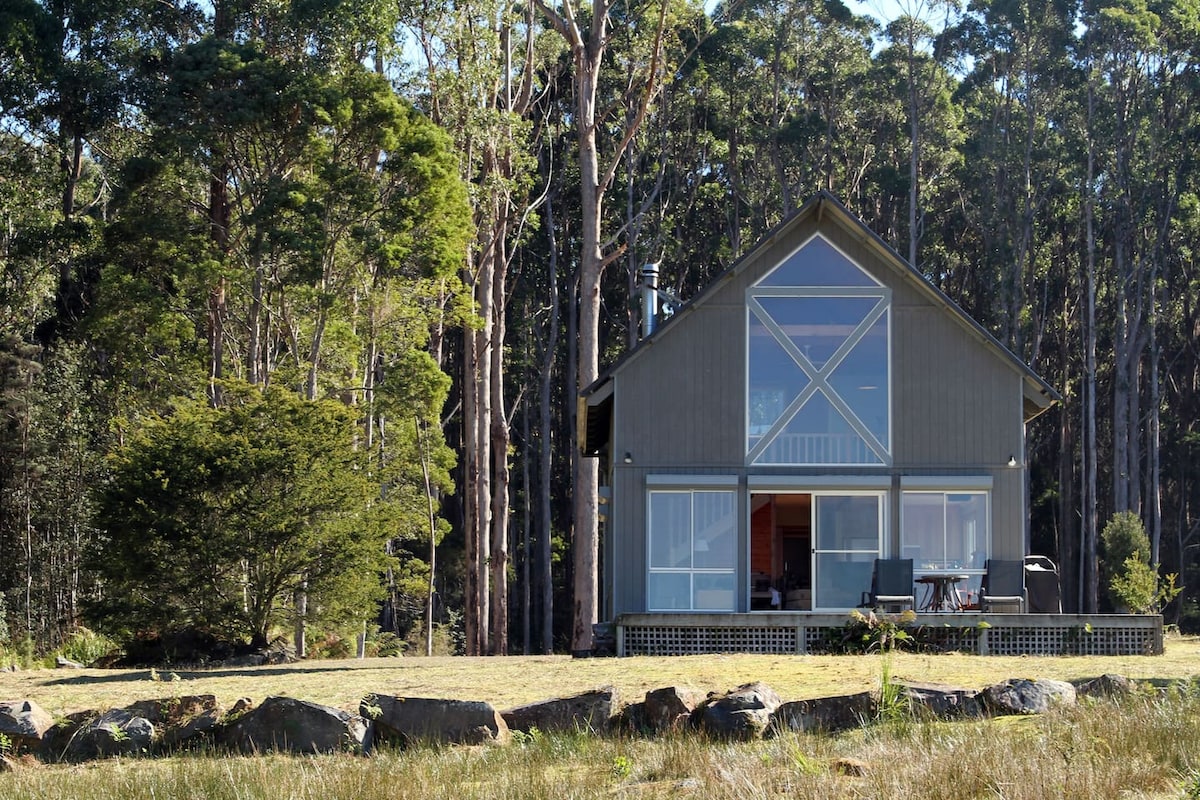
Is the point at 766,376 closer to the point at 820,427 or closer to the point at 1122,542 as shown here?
the point at 820,427

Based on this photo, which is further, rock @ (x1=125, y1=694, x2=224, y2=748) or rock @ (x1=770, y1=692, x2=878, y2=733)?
rock @ (x1=125, y1=694, x2=224, y2=748)

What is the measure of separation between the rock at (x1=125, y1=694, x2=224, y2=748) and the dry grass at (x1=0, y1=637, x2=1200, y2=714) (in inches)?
31.7

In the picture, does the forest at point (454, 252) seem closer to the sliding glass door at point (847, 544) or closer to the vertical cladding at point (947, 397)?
the sliding glass door at point (847, 544)

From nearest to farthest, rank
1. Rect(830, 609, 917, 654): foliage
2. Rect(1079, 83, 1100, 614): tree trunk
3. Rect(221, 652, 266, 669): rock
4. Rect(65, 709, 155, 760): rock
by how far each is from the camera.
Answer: Rect(65, 709, 155, 760): rock → Rect(830, 609, 917, 654): foliage → Rect(221, 652, 266, 669): rock → Rect(1079, 83, 1100, 614): tree trunk

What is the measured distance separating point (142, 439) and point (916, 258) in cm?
3564

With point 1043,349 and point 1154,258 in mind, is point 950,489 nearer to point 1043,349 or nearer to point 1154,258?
point 1154,258

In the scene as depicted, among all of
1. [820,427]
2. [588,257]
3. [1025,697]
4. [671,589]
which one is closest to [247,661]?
[671,589]

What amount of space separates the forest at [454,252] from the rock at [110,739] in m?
7.34

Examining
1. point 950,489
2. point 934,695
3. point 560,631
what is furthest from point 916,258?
point 934,695

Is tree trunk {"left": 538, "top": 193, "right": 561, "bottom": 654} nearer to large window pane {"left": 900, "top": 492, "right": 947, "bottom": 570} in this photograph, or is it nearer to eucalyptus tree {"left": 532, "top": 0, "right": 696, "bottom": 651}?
eucalyptus tree {"left": 532, "top": 0, "right": 696, "bottom": 651}

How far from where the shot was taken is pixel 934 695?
1320 cm

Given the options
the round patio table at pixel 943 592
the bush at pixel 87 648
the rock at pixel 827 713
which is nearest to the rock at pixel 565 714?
the rock at pixel 827 713

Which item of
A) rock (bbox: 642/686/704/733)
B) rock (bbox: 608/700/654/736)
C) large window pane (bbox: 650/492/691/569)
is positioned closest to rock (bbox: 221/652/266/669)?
large window pane (bbox: 650/492/691/569)

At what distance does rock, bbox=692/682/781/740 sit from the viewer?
513 inches
